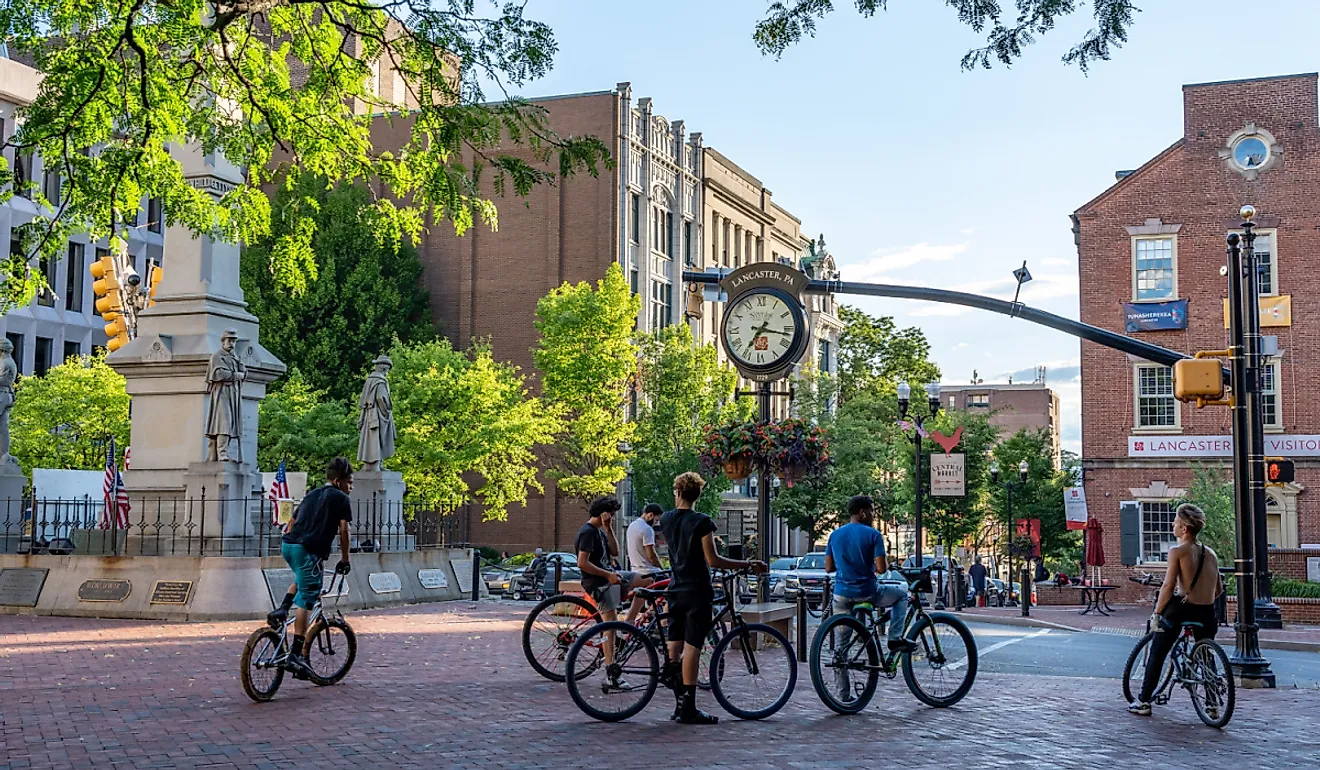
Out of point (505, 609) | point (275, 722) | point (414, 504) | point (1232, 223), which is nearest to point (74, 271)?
point (414, 504)

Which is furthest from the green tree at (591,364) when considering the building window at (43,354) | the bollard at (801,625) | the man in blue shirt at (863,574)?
the man in blue shirt at (863,574)

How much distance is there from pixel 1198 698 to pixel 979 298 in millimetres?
8902

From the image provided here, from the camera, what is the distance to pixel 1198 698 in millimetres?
11578

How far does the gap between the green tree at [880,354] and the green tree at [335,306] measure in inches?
1267

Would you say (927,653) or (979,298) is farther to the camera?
(979,298)

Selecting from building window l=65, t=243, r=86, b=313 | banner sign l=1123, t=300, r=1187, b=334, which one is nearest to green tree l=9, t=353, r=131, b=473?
building window l=65, t=243, r=86, b=313

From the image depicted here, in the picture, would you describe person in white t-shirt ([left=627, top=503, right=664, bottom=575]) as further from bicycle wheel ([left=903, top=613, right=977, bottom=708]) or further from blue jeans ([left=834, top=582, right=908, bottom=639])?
bicycle wheel ([left=903, top=613, right=977, bottom=708])

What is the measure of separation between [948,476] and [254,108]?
25.4 meters

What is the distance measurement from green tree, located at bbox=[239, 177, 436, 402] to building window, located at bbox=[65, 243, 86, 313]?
24.9 ft

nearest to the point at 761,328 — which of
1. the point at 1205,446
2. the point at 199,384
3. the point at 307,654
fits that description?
the point at 307,654

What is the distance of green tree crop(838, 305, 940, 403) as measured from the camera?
81.5 meters

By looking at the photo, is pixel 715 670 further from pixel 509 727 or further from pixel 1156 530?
pixel 1156 530

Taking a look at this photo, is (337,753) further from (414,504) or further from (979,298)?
(414,504)

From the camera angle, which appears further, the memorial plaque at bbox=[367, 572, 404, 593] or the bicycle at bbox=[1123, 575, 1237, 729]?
the memorial plaque at bbox=[367, 572, 404, 593]
